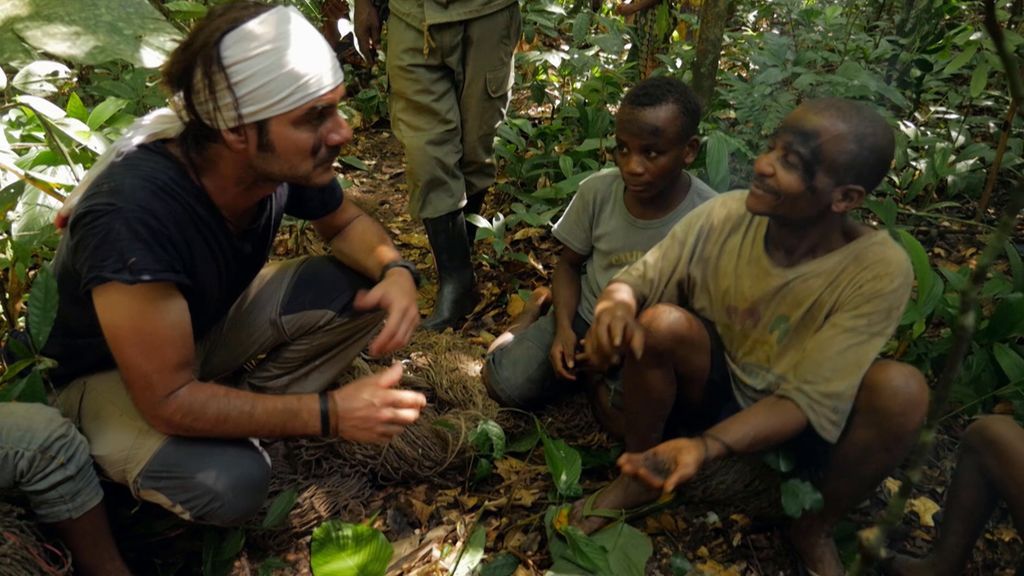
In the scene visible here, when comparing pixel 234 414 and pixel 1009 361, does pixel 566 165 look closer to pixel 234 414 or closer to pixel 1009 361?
pixel 1009 361

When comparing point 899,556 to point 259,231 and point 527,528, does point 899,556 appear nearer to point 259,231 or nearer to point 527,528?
point 527,528

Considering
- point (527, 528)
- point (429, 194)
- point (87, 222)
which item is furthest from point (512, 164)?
point (87, 222)

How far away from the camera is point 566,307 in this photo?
257 cm

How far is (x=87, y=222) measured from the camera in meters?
1.78

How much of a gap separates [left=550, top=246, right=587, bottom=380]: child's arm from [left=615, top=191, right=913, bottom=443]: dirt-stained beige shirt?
35cm

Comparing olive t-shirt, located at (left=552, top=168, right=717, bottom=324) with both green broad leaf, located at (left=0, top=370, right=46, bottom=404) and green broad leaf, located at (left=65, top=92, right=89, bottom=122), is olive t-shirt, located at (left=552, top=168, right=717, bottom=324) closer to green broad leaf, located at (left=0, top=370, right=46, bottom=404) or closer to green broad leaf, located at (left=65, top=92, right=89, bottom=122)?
green broad leaf, located at (left=0, top=370, right=46, bottom=404)

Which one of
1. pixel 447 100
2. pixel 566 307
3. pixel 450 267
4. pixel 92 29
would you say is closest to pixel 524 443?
pixel 566 307

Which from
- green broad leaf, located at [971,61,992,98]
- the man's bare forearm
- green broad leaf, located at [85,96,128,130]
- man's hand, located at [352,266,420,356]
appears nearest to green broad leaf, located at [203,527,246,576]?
the man's bare forearm

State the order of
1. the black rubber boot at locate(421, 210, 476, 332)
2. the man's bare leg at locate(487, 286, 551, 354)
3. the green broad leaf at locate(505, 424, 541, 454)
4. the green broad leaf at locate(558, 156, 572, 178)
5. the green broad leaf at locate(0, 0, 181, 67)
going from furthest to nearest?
the green broad leaf at locate(558, 156, 572, 178) → the black rubber boot at locate(421, 210, 476, 332) → the man's bare leg at locate(487, 286, 551, 354) → the green broad leaf at locate(505, 424, 541, 454) → the green broad leaf at locate(0, 0, 181, 67)

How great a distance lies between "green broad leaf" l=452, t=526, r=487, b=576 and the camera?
214cm

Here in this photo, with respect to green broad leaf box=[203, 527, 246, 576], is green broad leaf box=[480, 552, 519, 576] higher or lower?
lower

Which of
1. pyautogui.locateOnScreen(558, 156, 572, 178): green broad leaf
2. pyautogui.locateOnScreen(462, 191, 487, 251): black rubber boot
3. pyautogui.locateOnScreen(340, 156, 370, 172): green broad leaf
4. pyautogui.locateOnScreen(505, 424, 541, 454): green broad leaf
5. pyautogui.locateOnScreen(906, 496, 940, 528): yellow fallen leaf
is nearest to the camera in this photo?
pyautogui.locateOnScreen(906, 496, 940, 528): yellow fallen leaf

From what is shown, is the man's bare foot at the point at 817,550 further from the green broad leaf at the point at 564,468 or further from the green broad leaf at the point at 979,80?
the green broad leaf at the point at 979,80

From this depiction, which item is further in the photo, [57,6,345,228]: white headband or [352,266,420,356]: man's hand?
[352,266,420,356]: man's hand
